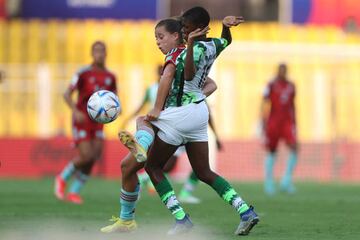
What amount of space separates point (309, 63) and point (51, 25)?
24.4 ft

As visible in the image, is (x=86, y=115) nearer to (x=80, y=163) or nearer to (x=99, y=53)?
(x=80, y=163)

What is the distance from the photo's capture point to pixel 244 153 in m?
25.3

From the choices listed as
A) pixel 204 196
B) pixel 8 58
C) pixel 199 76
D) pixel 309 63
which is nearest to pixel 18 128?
pixel 8 58

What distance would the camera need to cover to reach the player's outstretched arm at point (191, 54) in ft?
29.9

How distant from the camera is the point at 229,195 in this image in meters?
9.70

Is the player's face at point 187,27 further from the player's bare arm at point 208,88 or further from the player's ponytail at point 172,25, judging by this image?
the player's bare arm at point 208,88

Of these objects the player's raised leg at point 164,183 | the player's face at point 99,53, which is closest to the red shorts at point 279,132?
the player's face at point 99,53

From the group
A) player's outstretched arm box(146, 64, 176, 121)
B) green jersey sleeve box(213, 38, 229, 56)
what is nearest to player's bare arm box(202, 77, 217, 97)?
green jersey sleeve box(213, 38, 229, 56)

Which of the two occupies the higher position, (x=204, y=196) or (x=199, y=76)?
(x=199, y=76)

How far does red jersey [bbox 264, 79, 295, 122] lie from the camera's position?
19.6 m

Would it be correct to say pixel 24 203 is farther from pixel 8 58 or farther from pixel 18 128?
pixel 8 58

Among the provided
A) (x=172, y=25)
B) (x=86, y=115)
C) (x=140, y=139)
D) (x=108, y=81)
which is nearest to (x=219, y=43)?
(x=172, y=25)

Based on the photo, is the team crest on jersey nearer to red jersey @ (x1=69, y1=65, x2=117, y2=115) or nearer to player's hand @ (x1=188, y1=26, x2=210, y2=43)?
red jersey @ (x1=69, y1=65, x2=117, y2=115)

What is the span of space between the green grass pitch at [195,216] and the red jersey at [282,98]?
62.3 inches
